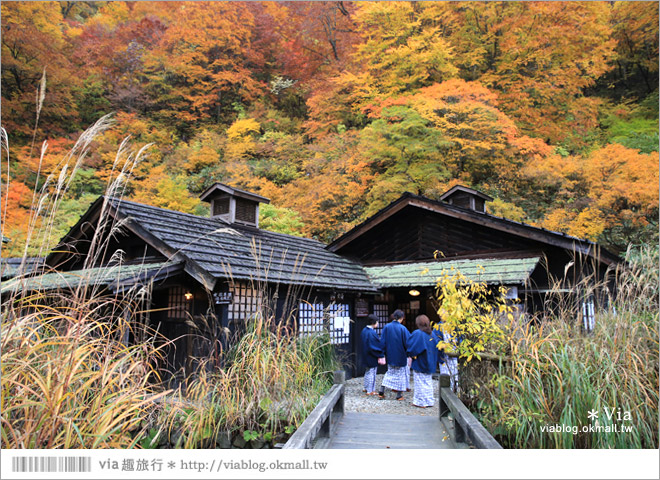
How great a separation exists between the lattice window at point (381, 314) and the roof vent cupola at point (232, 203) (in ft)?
13.5

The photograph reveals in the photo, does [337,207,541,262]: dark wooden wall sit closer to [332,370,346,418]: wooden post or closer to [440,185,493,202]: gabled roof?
[440,185,493,202]: gabled roof

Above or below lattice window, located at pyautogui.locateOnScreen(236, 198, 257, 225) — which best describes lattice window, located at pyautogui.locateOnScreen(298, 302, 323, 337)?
below

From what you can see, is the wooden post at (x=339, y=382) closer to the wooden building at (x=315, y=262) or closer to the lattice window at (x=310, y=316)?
the wooden building at (x=315, y=262)

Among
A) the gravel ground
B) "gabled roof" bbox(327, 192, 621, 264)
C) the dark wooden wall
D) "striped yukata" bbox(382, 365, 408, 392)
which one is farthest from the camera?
the dark wooden wall

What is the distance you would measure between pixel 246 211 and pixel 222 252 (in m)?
3.39

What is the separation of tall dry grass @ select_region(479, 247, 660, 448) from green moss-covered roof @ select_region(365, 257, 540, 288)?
4077 mm

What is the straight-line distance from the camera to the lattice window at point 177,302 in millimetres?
7695

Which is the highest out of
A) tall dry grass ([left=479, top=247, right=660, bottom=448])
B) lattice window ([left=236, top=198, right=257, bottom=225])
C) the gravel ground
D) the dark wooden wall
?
lattice window ([left=236, top=198, right=257, bottom=225])

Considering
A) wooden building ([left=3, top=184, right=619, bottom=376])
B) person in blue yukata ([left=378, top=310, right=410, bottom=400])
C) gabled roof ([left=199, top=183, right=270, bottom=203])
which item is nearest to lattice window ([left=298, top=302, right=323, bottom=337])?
wooden building ([left=3, top=184, right=619, bottom=376])

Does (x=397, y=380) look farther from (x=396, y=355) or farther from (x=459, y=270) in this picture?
(x=459, y=270)

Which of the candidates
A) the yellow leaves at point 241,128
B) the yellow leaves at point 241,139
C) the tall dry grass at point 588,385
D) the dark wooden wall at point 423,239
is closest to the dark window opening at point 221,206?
the dark wooden wall at point 423,239

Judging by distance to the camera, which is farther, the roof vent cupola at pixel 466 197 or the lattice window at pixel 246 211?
the roof vent cupola at pixel 466 197

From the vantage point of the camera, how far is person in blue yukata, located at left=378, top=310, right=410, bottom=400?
7.21 metres

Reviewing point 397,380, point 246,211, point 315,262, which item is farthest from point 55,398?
point 246,211
